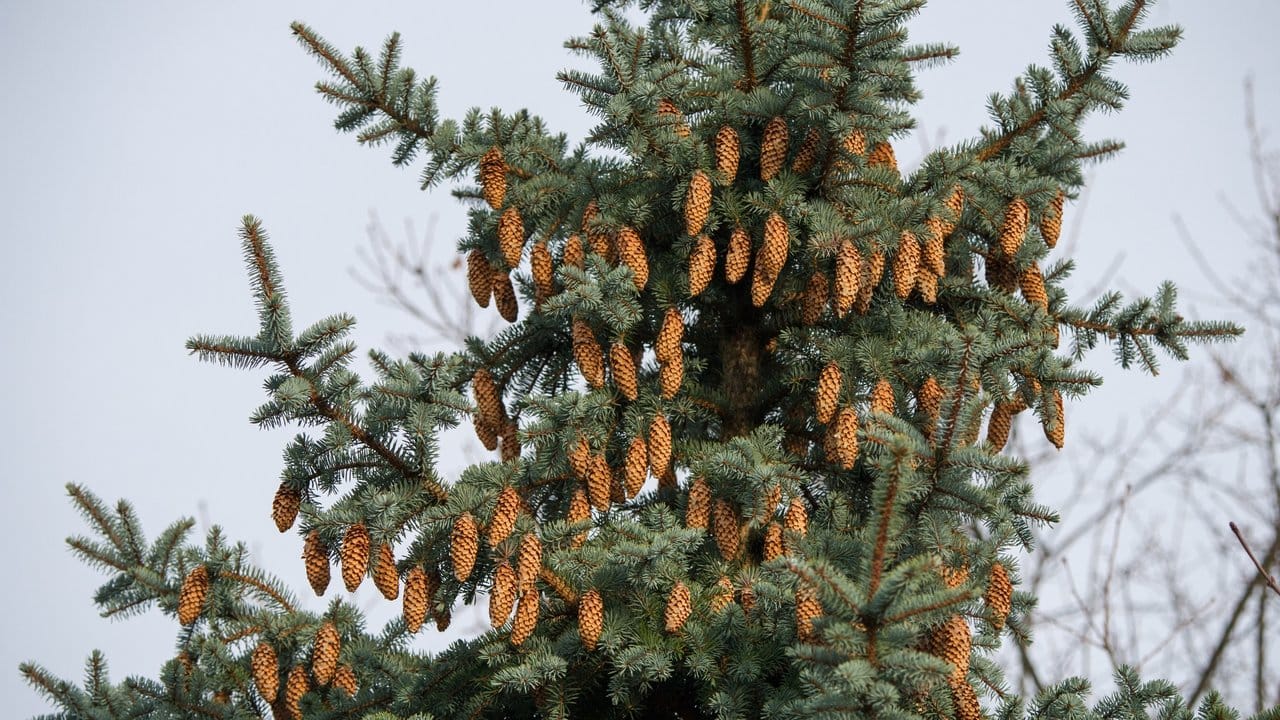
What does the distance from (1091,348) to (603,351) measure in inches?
80.3

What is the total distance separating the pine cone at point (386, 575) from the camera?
4098mm

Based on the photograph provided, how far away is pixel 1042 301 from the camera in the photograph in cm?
513

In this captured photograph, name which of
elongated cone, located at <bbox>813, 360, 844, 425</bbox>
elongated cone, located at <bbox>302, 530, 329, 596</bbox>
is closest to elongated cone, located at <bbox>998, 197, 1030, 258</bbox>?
elongated cone, located at <bbox>813, 360, 844, 425</bbox>

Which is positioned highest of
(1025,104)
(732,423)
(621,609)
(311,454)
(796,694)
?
(1025,104)

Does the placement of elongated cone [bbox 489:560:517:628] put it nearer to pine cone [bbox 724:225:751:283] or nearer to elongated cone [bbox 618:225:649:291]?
elongated cone [bbox 618:225:649:291]

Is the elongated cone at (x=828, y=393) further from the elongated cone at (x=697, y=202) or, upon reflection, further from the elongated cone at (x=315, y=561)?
the elongated cone at (x=315, y=561)

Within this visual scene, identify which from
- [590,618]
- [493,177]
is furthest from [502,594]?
[493,177]

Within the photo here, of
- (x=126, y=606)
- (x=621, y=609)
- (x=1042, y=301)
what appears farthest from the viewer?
(x=1042, y=301)

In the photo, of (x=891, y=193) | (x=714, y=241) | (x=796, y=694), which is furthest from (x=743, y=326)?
(x=796, y=694)

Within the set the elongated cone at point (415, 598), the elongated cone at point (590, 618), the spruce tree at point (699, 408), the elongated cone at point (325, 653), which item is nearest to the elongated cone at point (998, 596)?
the spruce tree at point (699, 408)

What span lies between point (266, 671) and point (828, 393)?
2.19 metres

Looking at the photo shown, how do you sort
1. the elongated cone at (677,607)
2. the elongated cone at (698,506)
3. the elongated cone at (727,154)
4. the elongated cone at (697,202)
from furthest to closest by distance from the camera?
the elongated cone at (727,154)
the elongated cone at (697,202)
the elongated cone at (698,506)
the elongated cone at (677,607)

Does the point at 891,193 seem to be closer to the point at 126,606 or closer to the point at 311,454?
the point at 311,454

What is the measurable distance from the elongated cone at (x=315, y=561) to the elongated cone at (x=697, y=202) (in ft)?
5.67
